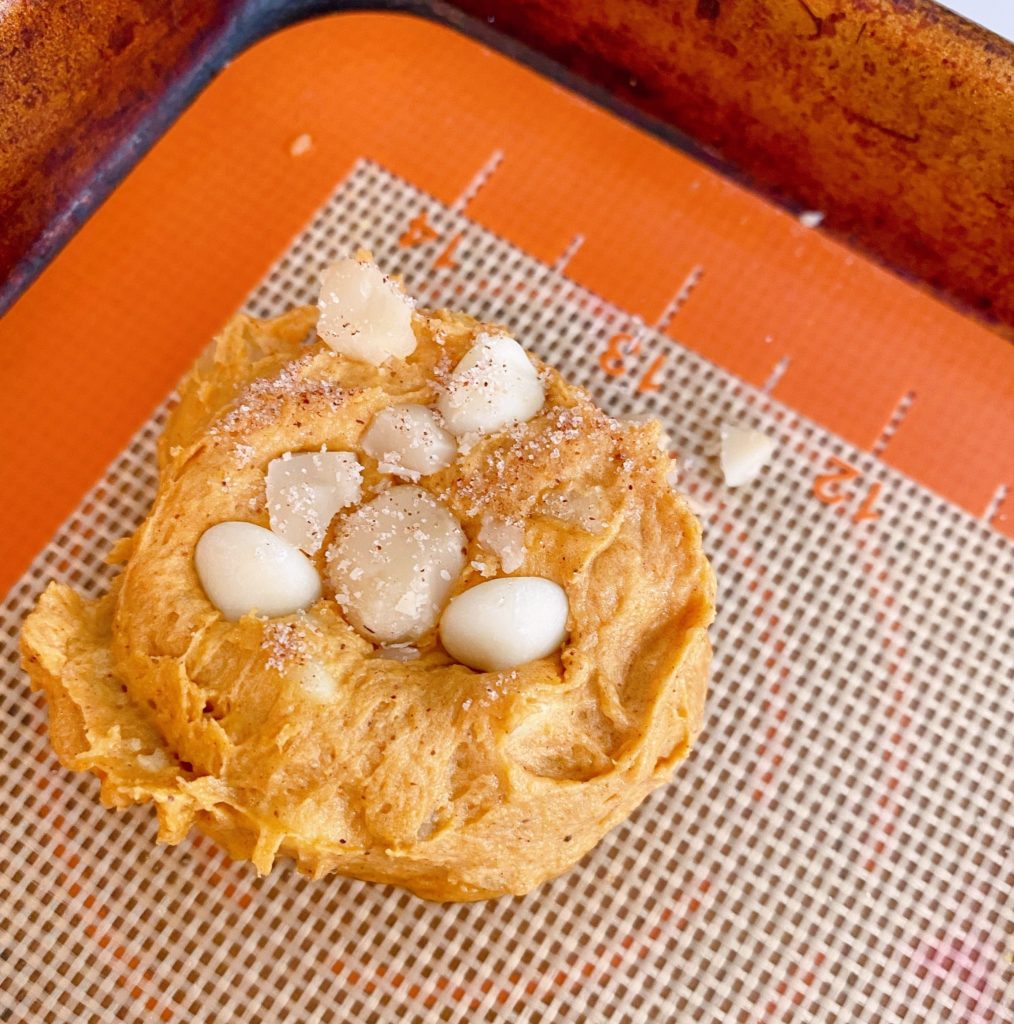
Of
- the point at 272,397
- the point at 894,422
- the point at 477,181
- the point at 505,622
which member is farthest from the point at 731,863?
the point at 477,181

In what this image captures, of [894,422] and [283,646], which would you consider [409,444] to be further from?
[894,422]

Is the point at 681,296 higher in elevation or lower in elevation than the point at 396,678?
higher

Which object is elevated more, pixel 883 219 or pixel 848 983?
pixel 883 219

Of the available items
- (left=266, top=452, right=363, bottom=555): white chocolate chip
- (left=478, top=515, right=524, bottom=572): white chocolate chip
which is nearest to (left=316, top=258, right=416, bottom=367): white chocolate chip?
(left=266, top=452, right=363, bottom=555): white chocolate chip

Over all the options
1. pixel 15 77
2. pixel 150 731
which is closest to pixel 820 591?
pixel 150 731

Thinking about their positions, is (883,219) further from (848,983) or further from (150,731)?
(150,731)

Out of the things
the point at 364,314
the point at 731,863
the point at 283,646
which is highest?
the point at 364,314

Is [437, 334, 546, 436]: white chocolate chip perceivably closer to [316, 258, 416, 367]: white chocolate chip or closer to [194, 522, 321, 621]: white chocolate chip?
[316, 258, 416, 367]: white chocolate chip
